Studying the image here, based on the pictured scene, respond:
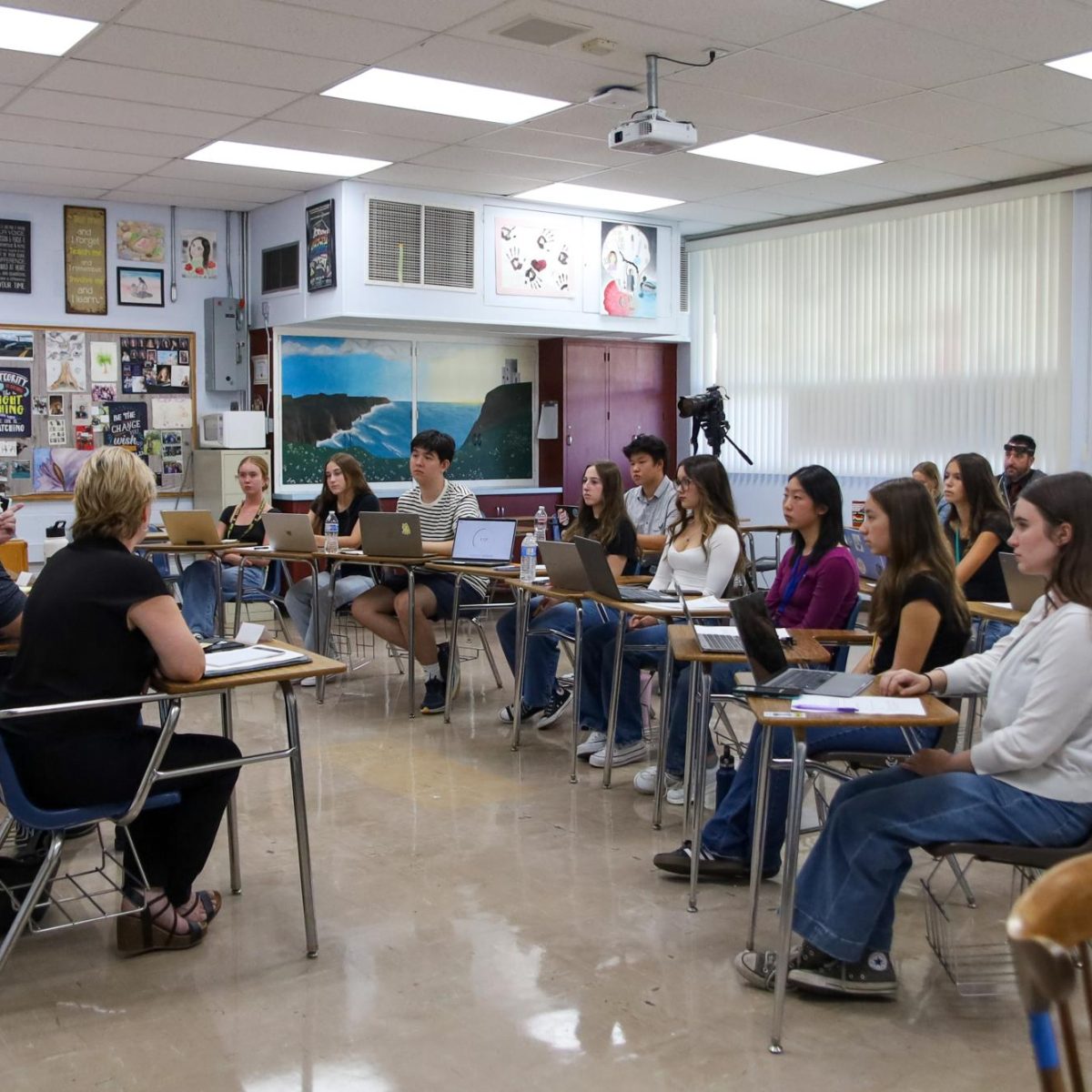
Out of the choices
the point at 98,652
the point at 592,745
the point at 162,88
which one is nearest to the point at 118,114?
the point at 162,88

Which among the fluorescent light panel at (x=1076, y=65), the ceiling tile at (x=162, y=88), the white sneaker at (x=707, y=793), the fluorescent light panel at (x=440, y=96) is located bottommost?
the white sneaker at (x=707, y=793)

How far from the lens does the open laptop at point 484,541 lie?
592 cm

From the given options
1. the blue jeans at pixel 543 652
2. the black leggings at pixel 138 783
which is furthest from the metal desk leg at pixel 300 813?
the blue jeans at pixel 543 652

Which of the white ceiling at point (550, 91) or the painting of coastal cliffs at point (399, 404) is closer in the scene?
the white ceiling at point (550, 91)

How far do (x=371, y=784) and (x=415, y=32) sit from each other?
2.96 m

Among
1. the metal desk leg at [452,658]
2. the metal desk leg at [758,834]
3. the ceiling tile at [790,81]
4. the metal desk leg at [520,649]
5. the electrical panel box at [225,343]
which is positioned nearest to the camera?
the metal desk leg at [758,834]

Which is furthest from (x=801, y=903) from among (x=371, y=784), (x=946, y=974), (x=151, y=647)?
(x=371, y=784)

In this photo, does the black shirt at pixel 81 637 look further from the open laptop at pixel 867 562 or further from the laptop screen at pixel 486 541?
the open laptop at pixel 867 562

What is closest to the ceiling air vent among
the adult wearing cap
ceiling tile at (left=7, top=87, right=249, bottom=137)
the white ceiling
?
the white ceiling

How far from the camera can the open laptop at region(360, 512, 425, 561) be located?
592 cm

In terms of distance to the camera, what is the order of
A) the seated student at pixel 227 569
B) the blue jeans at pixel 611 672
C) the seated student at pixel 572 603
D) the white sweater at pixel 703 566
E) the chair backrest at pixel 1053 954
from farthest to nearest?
1. the seated student at pixel 227 569
2. the seated student at pixel 572 603
3. the blue jeans at pixel 611 672
4. the white sweater at pixel 703 566
5. the chair backrest at pixel 1053 954

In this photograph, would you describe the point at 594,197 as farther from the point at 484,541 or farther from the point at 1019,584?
the point at 1019,584

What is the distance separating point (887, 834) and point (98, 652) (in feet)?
5.93

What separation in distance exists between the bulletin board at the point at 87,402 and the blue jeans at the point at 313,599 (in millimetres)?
2308
